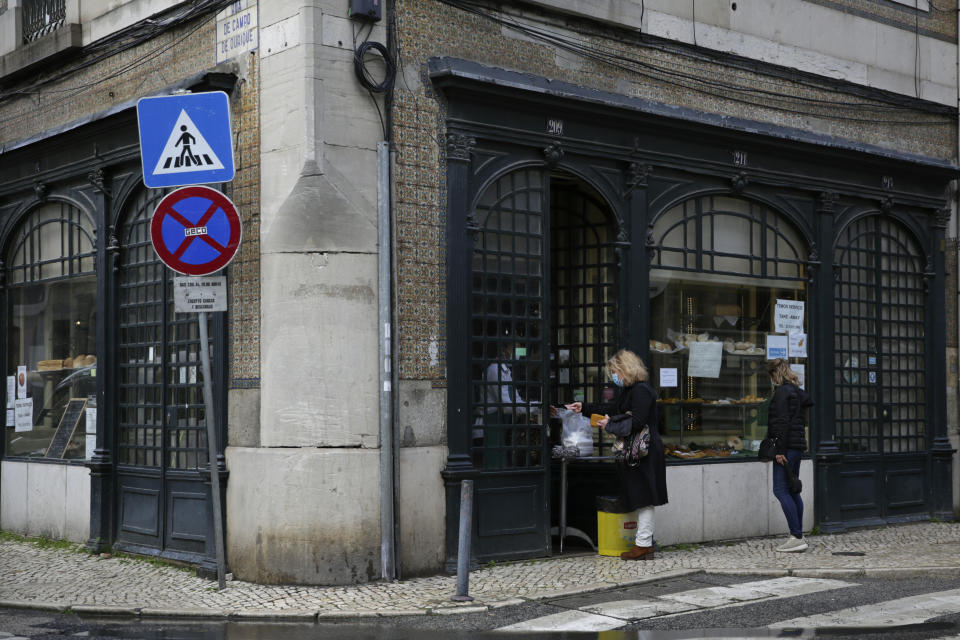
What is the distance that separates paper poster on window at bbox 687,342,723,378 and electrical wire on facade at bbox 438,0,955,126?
2.77 meters

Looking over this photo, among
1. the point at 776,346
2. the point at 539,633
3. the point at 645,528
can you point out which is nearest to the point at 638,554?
the point at 645,528

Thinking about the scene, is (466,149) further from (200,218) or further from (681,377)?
(681,377)

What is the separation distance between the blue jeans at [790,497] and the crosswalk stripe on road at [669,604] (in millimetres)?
1782

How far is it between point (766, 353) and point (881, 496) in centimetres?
257

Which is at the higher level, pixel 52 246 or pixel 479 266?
pixel 52 246

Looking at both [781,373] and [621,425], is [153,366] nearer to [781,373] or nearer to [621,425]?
[621,425]

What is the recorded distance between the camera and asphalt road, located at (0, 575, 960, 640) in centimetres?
827

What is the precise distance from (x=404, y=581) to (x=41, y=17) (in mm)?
8417

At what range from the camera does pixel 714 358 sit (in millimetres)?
13469

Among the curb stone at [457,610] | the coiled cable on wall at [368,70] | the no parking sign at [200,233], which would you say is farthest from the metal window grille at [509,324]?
the no parking sign at [200,233]

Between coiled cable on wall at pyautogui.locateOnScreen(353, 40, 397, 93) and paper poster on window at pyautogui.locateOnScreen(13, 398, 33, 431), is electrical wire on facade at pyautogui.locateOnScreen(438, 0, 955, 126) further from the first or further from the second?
paper poster on window at pyautogui.locateOnScreen(13, 398, 33, 431)

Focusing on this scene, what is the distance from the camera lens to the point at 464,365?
11.1 metres

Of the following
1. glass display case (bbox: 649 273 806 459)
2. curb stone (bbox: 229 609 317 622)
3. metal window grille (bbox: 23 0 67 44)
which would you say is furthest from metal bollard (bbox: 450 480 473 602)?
metal window grille (bbox: 23 0 67 44)

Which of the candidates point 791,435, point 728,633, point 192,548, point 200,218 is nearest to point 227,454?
point 192,548
